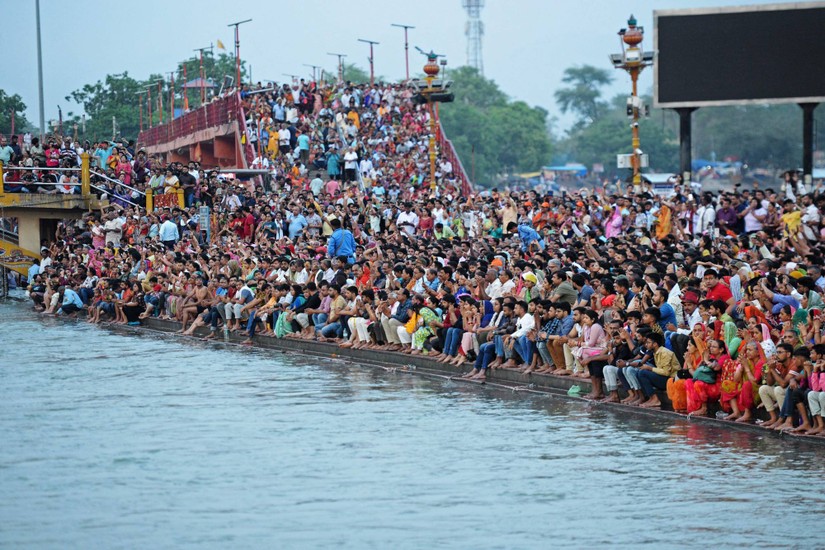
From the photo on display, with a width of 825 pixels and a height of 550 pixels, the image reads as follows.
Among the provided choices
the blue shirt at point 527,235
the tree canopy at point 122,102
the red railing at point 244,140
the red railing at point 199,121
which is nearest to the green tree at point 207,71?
the tree canopy at point 122,102

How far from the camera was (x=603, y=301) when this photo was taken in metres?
18.3

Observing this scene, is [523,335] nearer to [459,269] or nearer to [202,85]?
[459,269]

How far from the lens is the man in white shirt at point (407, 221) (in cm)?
2959

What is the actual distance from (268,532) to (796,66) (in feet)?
79.4

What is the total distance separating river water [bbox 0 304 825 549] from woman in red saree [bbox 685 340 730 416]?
350mm

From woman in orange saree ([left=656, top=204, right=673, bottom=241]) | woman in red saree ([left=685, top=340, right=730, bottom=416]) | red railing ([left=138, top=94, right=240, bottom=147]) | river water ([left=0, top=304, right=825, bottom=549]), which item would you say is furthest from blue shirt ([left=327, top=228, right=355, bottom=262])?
red railing ([left=138, top=94, right=240, bottom=147])

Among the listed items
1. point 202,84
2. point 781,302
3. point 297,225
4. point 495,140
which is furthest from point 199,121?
point 495,140

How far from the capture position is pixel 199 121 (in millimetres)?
48250

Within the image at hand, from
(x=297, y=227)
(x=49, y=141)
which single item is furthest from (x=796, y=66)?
(x=49, y=141)

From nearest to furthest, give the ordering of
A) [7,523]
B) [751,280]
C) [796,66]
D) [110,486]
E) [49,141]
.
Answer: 1. [7,523]
2. [110,486]
3. [751,280]
4. [796,66]
5. [49,141]

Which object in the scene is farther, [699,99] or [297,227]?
[699,99]

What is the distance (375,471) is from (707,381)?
4256mm

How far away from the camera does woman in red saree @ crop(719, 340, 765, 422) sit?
1516 cm

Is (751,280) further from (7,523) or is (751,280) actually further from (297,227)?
(297,227)
